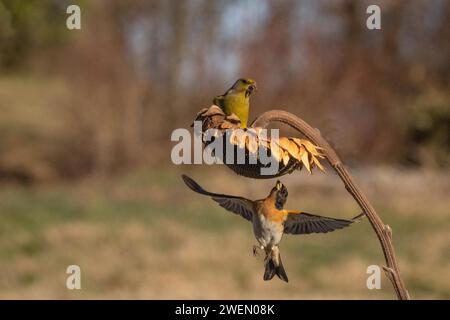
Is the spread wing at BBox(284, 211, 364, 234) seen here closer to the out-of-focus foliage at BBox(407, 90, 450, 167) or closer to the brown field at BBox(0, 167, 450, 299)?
the brown field at BBox(0, 167, 450, 299)

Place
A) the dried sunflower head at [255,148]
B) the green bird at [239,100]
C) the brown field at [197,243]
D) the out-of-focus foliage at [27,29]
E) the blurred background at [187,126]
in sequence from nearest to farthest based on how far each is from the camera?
the dried sunflower head at [255,148]
the green bird at [239,100]
the out-of-focus foliage at [27,29]
the brown field at [197,243]
the blurred background at [187,126]

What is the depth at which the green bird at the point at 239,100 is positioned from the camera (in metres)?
1.61

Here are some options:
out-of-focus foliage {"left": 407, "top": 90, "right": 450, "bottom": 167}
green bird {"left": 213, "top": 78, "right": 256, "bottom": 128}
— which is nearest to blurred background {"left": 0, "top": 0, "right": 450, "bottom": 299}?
out-of-focus foliage {"left": 407, "top": 90, "right": 450, "bottom": 167}

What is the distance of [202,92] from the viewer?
1652 centimetres

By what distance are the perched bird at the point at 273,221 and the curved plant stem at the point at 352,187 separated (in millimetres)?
39

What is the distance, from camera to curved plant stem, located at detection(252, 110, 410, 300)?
1.54 metres

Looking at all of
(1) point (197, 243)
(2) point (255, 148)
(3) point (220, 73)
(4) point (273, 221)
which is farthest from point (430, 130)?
(2) point (255, 148)

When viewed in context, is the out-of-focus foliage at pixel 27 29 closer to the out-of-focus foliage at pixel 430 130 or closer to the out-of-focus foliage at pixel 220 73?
the out-of-focus foliage at pixel 220 73

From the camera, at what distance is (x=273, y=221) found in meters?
1.60

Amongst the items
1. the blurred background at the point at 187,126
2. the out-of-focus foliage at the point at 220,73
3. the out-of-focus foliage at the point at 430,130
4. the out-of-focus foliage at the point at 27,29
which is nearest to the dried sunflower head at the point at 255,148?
the out-of-focus foliage at the point at 27,29

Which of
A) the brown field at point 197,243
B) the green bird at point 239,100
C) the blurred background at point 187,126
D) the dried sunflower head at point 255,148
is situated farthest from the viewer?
the blurred background at point 187,126

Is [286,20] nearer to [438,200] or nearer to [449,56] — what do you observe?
[449,56]
